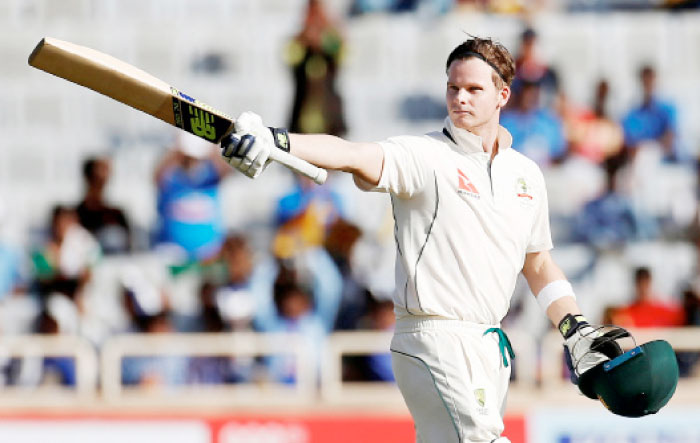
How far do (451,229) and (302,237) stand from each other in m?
4.39

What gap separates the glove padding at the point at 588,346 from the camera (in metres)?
4.11

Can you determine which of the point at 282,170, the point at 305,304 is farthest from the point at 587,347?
the point at 282,170

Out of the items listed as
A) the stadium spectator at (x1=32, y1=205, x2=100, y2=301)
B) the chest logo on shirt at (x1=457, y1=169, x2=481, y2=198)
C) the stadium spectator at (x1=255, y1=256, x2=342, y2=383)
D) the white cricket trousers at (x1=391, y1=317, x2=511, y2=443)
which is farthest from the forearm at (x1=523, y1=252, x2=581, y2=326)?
the stadium spectator at (x1=32, y1=205, x2=100, y2=301)

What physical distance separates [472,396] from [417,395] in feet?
0.63

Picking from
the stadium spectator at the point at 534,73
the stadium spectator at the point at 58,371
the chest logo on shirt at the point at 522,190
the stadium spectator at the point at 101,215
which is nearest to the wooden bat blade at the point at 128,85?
the chest logo on shirt at the point at 522,190

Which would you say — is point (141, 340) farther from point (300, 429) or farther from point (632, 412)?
point (632, 412)

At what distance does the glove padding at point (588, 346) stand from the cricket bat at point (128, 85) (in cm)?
116

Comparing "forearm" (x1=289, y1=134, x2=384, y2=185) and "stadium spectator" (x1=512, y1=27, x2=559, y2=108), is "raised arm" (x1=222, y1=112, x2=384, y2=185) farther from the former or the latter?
"stadium spectator" (x1=512, y1=27, x2=559, y2=108)

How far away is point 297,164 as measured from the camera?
3.42m

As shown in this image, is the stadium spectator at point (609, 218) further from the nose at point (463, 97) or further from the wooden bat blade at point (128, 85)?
the wooden bat blade at point (128, 85)

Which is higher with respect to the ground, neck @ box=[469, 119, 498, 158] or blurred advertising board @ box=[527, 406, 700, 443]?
neck @ box=[469, 119, 498, 158]

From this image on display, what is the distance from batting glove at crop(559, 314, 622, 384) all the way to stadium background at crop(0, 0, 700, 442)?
2.89 m

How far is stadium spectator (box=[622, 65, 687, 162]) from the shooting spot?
356 inches

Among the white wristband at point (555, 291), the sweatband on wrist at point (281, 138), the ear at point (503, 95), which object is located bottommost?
the white wristband at point (555, 291)
